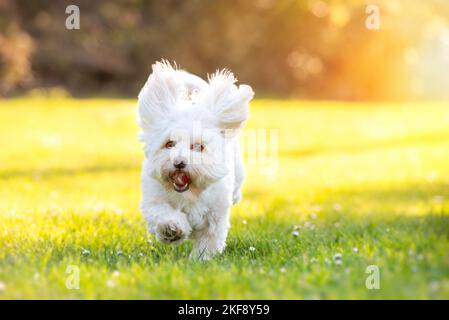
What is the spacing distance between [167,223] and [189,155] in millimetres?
535

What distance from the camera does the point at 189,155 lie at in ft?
17.5

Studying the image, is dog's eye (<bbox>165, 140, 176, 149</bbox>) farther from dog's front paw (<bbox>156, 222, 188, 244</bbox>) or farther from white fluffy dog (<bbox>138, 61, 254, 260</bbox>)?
dog's front paw (<bbox>156, 222, 188, 244</bbox>)

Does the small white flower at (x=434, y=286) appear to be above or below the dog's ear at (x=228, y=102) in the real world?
below

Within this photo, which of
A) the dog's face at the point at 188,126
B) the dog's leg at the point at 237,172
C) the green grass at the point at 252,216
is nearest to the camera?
the green grass at the point at 252,216

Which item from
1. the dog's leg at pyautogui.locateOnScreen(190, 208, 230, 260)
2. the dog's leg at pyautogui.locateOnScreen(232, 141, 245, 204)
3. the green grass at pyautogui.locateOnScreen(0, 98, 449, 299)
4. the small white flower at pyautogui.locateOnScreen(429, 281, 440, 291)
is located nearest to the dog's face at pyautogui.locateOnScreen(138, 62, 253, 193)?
the dog's leg at pyautogui.locateOnScreen(190, 208, 230, 260)

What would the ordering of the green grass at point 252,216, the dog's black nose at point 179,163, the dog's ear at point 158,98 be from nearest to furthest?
1. the green grass at point 252,216
2. the dog's black nose at point 179,163
3. the dog's ear at point 158,98

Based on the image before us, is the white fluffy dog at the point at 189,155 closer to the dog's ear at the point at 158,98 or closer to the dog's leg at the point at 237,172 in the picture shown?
the dog's ear at the point at 158,98

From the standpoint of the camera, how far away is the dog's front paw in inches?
215

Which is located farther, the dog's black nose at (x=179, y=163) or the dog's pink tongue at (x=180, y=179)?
the dog's pink tongue at (x=180, y=179)

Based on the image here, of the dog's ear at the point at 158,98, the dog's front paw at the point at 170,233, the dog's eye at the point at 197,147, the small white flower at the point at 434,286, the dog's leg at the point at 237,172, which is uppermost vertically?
the dog's ear at the point at 158,98

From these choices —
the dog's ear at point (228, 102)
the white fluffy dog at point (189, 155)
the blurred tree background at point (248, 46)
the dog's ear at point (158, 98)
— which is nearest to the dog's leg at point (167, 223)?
the white fluffy dog at point (189, 155)

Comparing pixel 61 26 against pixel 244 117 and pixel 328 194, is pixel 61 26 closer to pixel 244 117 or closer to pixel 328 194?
pixel 328 194

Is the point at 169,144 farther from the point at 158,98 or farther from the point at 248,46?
the point at 248,46

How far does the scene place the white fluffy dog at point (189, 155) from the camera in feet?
17.7
